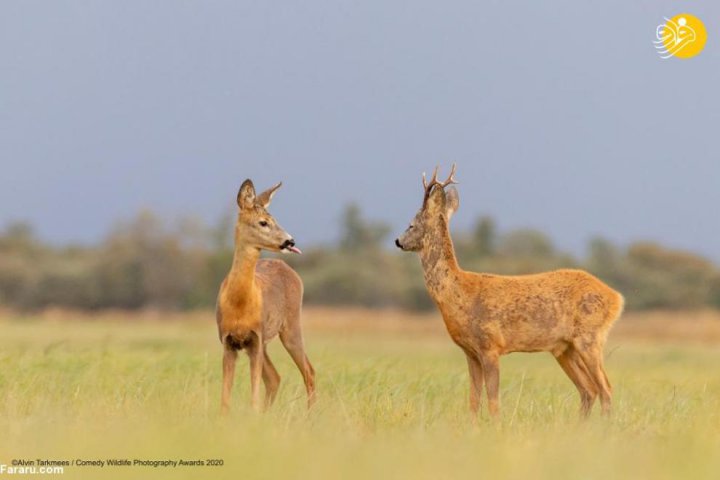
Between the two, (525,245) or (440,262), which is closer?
(440,262)

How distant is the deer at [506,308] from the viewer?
11.3 meters

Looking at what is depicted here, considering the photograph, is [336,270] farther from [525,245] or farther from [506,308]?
[506,308]

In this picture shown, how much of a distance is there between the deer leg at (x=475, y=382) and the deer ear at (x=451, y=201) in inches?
53.9

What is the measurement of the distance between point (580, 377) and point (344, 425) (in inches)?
141

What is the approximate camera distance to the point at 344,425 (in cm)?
907

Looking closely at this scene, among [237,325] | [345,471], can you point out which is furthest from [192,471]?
[237,325]

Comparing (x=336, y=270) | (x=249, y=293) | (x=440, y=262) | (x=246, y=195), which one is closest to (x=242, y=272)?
(x=249, y=293)

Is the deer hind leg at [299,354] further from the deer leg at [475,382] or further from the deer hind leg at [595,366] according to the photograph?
the deer hind leg at [595,366]

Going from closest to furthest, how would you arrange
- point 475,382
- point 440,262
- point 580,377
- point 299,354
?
point 475,382 → point 440,262 → point 580,377 → point 299,354

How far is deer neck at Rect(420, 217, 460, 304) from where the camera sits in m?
11.6

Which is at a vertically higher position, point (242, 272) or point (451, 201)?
point (451, 201)

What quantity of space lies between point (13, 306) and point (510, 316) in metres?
43.1

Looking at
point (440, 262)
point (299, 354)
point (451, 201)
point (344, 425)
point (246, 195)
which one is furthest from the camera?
point (299, 354)

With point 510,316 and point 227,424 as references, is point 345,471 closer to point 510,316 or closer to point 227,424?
point 227,424
